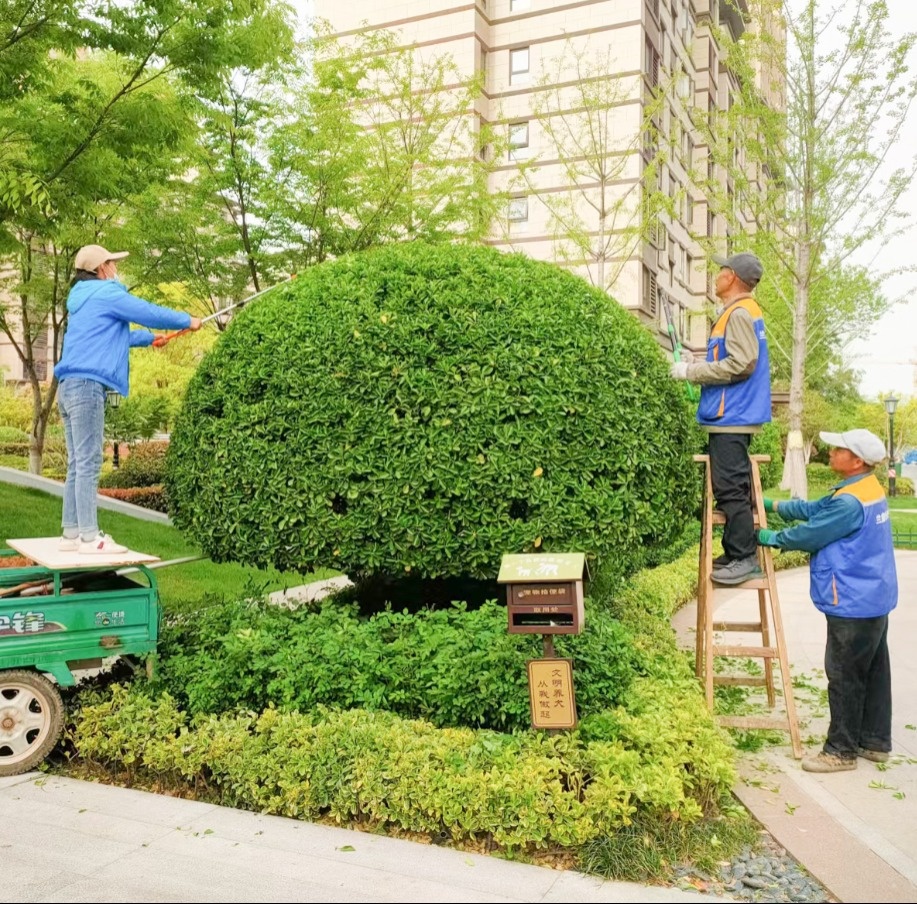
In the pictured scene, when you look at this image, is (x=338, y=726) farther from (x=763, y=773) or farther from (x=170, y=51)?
(x=170, y=51)

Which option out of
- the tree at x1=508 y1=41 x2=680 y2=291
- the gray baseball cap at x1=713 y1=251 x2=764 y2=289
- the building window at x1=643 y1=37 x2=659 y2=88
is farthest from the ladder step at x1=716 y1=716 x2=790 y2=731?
the building window at x1=643 y1=37 x2=659 y2=88

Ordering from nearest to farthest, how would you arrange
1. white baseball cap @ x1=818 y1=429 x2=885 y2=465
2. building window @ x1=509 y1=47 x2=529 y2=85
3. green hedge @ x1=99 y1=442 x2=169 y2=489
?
white baseball cap @ x1=818 y1=429 x2=885 y2=465, green hedge @ x1=99 y1=442 x2=169 y2=489, building window @ x1=509 y1=47 x2=529 y2=85

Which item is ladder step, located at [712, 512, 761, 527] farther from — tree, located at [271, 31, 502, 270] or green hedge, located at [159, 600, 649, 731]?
tree, located at [271, 31, 502, 270]

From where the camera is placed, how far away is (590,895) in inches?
131

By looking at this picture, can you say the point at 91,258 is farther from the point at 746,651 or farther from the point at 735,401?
the point at 746,651

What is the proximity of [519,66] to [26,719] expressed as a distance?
29.4m

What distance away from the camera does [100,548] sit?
5.02m

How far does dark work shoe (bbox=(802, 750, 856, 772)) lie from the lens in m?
4.77

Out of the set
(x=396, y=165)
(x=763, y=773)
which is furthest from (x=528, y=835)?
(x=396, y=165)

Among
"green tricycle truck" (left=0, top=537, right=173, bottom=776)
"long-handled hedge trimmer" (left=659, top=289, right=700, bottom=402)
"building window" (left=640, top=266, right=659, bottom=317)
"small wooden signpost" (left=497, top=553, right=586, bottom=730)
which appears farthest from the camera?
"building window" (left=640, top=266, right=659, bottom=317)

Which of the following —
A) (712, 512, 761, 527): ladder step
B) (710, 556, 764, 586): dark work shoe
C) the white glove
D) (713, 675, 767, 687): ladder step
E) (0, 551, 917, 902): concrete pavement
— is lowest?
(0, 551, 917, 902): concrete pavement

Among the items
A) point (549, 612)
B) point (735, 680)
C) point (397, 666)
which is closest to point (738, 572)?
point (735, 680)

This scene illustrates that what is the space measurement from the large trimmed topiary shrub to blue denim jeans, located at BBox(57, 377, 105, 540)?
2.29ft

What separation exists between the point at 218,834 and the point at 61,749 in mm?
1586
